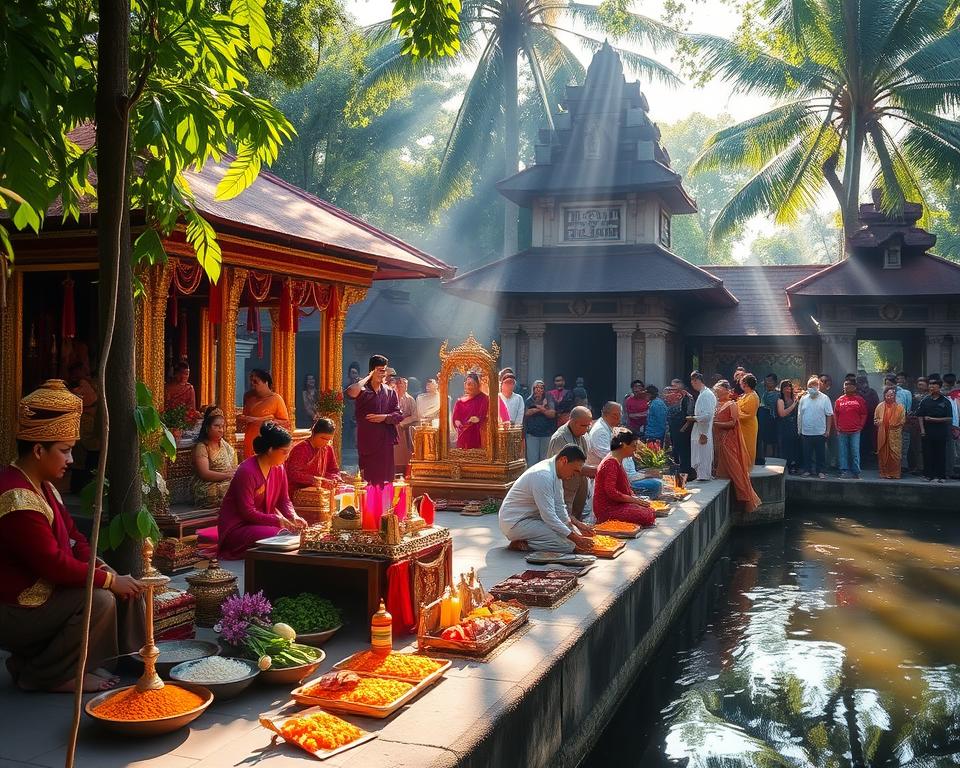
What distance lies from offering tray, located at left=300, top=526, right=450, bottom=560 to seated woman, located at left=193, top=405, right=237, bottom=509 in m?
3.04

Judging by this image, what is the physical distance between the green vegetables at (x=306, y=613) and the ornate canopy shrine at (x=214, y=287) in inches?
141

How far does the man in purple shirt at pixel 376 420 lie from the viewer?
1037cm

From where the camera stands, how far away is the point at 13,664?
4742mm

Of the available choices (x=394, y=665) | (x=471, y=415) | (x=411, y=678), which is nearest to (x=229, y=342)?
(x=471, y=415)

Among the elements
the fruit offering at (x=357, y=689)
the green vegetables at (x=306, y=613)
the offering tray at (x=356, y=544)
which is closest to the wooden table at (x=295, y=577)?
the offering tray at (x=356, y=544)

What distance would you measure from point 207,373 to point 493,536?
4.17 meters

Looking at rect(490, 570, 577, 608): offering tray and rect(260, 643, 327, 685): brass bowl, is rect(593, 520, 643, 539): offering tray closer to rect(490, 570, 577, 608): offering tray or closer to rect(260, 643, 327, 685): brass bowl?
rect(490, 570, 577, 608): offering tray

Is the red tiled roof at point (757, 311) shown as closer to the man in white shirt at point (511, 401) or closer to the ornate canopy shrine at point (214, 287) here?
the man in white shirt at point (511, 401)

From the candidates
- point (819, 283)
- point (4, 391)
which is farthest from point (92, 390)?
point (819, 283)

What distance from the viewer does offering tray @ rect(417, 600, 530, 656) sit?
521cm

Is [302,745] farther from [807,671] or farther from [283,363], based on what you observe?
[283,363]

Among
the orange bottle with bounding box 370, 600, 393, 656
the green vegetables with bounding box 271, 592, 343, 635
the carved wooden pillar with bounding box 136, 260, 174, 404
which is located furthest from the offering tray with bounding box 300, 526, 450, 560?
the carved wooden pillar with bounding box 136, 260, 174, 404

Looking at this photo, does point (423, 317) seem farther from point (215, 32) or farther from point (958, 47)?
point (215, 32)

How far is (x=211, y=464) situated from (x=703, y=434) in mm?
7604
